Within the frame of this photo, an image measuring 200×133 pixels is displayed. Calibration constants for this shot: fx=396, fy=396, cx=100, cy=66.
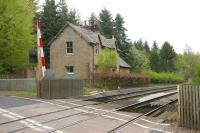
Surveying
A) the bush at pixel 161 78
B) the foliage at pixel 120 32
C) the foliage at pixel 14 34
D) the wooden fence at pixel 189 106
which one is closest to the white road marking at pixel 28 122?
the wooden fence at pixel 189 106

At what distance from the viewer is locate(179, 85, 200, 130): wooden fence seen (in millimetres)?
15750

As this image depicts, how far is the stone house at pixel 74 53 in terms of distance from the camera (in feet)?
171

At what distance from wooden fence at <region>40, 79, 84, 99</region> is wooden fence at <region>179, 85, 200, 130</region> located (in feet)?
43.5

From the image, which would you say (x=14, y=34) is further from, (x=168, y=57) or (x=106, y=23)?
(x=168, y=57)

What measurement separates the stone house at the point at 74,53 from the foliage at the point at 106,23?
Result: 117 ft

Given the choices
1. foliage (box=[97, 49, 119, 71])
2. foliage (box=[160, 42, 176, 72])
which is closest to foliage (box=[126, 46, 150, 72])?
foliage (box=[97, 49, 119, 71])

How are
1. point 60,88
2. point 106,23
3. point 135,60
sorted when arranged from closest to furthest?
point 60,88, point 135,60, point 106,23

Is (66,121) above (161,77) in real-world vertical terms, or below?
above

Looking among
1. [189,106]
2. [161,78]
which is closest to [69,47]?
[161,78]

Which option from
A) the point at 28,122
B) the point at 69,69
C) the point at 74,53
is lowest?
the point at 28,122

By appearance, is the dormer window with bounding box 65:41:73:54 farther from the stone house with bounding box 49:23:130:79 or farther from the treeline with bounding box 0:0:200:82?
the treeline with bounding box 0:0:200:82

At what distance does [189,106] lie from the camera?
1608 cm

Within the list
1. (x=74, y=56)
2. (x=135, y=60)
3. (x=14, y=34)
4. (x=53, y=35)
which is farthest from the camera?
(x=135, y=60)

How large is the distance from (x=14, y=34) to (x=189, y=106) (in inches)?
1053
